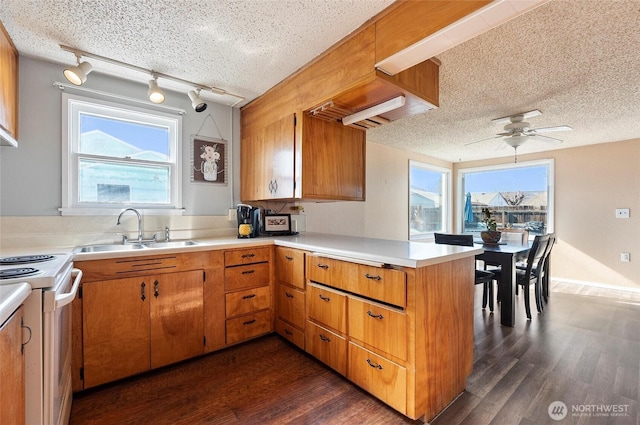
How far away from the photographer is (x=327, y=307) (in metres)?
2.00

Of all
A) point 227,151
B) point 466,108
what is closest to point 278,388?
point 227,151

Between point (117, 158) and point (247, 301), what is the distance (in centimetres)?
166

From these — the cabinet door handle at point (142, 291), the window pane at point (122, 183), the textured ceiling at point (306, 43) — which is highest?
the textured ceiling at point (306, 43)

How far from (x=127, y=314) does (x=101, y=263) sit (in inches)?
15.0

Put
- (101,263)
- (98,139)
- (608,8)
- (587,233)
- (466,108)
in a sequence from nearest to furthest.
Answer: (608,8)
(101,263)
(98,139)
(466,108)
(587,233)

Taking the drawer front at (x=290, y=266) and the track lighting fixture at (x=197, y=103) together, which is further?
the track lighting fixture at (x=197, y=103)

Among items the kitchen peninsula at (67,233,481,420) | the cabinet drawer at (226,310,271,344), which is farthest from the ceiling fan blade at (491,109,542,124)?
the cabinet drawer at (226,310,271,344)

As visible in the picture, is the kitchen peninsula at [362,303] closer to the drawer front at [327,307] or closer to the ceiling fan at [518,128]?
the drawer front at [327,307]

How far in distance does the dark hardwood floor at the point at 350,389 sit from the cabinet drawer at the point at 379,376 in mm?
82

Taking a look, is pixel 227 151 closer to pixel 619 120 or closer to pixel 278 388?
pixel 278 388

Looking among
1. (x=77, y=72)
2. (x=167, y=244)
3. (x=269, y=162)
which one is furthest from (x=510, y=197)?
(x=77, y=72)

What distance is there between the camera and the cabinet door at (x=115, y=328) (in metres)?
1.76

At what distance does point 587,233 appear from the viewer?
441 cm

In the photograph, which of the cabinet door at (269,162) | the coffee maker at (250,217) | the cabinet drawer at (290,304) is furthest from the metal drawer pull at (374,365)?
the coffee maker at (250,217)
